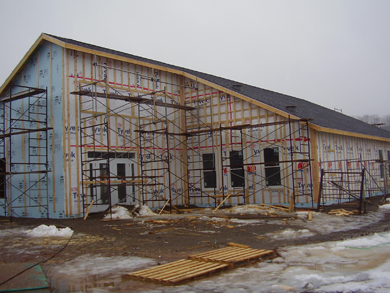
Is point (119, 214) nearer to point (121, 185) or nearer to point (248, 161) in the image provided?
point (121, 185)

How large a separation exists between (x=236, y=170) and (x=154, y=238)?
8627 mm

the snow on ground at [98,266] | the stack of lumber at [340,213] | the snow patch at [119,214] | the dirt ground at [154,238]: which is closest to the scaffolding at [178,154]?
the snow patch at [119,214]

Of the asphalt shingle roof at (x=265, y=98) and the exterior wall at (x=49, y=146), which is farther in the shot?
the asphalt shingle roof at (x=265, y=98)

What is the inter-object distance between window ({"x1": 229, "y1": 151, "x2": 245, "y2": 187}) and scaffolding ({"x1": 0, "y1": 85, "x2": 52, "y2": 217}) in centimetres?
798

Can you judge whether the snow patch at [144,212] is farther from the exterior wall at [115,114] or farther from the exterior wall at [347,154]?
the exterior wall at [347,154]

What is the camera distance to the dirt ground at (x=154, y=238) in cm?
862

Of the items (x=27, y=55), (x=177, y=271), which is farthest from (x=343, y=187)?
(x=27, y=55)

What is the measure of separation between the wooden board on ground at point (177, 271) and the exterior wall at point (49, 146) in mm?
9512

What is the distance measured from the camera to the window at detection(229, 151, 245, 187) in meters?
18.2

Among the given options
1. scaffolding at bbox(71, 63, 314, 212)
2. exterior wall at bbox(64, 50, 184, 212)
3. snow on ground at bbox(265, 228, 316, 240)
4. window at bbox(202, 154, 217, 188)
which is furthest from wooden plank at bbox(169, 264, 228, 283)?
window at bbox(202, 154, 217, 188)

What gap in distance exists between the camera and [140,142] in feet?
57.6

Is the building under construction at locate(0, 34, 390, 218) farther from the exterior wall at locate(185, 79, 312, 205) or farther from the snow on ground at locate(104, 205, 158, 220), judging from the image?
the snow on ground at locate(104, 205, 158, 220)

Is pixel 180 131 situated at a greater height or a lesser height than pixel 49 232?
greater

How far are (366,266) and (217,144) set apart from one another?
12.9 metres
